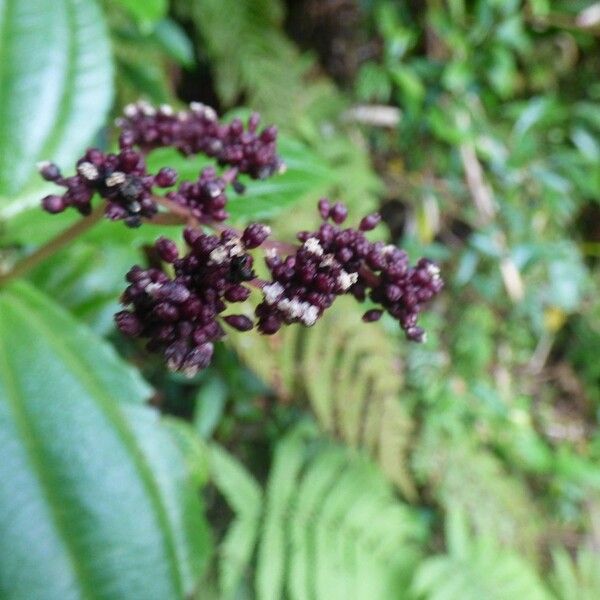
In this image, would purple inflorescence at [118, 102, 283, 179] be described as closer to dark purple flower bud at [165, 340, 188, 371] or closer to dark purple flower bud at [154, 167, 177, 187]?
dark purple flower bud at [154, 167, 177, 187]

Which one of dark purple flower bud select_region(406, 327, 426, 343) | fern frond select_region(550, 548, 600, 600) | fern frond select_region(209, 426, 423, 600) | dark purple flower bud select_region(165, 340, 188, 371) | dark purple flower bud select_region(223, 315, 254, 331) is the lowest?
fern frond select_region(550, 548, 600, 600)

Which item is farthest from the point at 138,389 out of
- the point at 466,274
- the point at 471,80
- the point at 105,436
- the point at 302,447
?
the point at 471,80

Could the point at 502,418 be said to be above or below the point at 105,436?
below

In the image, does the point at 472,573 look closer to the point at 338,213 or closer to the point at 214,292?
the point at 338,213

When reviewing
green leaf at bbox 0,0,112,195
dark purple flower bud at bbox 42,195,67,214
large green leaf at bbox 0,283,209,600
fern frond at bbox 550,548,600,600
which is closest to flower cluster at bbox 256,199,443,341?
dark purple flower bud at bbox 42,195,67,214

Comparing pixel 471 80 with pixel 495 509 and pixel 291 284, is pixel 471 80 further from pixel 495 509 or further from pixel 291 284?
pixel 291 284
